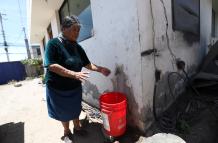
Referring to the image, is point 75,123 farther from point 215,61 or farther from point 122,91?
point 215,61

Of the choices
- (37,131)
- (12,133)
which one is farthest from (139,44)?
(12,133)

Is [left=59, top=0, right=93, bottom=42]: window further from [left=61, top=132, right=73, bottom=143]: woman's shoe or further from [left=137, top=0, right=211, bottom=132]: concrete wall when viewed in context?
[left=61, top=132, right=73, bottom=143]: woman's shoe

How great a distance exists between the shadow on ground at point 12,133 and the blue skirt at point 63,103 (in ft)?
3.09

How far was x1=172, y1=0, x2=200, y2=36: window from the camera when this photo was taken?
3.02 metres

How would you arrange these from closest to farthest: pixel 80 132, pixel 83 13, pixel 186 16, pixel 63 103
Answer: pixel 63 103 < pixel 80 132 < pixel 186 16 < pixel 83 13

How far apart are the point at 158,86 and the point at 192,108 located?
0.82 metres

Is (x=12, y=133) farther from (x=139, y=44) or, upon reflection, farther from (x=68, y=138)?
(x=139, y=44)

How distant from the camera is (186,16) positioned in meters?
3.43

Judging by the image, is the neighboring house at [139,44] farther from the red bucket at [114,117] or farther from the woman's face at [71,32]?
the woman's face at [71,32]

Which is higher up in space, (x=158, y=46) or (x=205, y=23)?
(x=205, y=23)

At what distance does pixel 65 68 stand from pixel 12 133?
197 centimetres

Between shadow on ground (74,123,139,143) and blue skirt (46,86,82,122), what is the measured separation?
1.23 ft

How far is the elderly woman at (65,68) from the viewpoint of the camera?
226 cm

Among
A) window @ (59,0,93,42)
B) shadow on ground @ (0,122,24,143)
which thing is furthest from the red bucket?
window @ (59,0,93,42)
